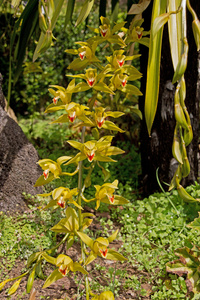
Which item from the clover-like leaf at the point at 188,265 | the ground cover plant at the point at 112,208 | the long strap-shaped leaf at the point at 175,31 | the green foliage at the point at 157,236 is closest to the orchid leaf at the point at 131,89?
the ground cover plant at the point at 112,208

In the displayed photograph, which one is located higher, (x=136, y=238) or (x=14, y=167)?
(x=14, y=167)

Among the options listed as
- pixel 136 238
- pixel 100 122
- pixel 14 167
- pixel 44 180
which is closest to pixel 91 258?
pixel 44 180

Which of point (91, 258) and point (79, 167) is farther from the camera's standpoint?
point (79, 167)

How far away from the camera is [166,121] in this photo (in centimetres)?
229

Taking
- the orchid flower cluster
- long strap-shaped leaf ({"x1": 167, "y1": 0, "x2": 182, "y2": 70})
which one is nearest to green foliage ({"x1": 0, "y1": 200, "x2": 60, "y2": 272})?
the orchid flower cluster

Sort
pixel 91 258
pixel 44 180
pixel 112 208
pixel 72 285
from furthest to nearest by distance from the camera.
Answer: pixel 112 208 → pixel 72 285 → pixel 44 180 → pixel 91 258

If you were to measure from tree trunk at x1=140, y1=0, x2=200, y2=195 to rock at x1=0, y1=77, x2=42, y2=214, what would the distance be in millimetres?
863

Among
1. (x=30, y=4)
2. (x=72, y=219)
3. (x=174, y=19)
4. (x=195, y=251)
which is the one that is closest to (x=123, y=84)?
(x=174, y=19)

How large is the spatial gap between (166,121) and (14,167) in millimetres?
1149

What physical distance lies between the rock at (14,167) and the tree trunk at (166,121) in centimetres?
86

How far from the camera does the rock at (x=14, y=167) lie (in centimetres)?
214

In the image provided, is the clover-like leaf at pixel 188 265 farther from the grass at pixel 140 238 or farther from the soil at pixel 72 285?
the soil at pixel 72 285

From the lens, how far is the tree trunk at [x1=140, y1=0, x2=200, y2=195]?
2197 millimetres

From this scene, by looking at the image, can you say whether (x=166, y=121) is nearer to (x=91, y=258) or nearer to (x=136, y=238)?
(x=136, y=238)
